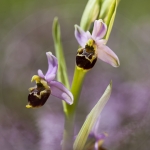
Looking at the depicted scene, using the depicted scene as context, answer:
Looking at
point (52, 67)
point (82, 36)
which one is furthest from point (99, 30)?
point (52, 67)

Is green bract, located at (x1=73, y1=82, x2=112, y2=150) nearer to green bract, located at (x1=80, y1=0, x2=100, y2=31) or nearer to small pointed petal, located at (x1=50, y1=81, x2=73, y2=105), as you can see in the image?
small pointed petal, located at (x1=50, y1=81, x2=73, y2=105)

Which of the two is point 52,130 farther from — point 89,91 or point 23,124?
point 89,91

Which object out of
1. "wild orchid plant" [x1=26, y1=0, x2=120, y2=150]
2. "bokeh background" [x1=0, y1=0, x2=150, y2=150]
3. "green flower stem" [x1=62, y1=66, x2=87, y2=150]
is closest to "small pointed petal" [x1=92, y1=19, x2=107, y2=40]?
"wild orchid plant" [x1=26, y1=0, x2=120, y2=150]

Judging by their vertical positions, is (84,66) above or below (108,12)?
below

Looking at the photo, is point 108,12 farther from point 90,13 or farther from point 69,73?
point 69,73

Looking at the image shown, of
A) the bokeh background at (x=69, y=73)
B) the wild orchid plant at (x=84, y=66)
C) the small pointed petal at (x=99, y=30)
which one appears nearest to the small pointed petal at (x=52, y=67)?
the wild orchid plant at (x=84, y=66)

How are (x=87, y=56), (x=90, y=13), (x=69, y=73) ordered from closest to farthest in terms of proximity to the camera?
1. (x=87, y=56)
2. (x=90, y=13)
3. (x=69, y=73)
